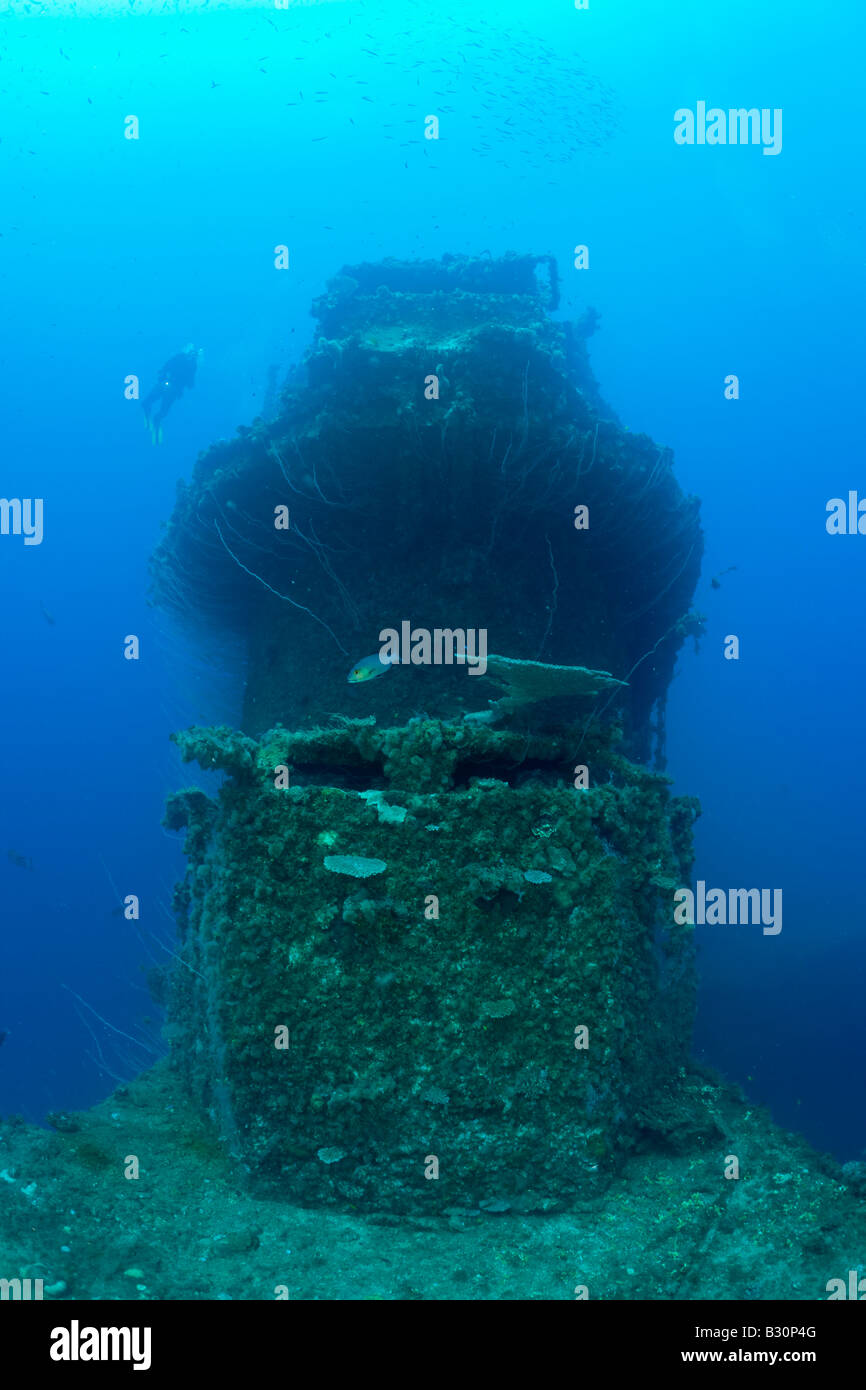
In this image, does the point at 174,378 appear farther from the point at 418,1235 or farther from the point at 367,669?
the point at 418,1235

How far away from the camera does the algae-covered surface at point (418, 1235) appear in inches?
145

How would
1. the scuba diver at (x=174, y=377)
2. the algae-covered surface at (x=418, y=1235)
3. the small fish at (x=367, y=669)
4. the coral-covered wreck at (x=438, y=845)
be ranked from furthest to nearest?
the scuba diver at (x=174, y=377) → the small fish at (x=367, y=669) → the coral-covered wreck at (x=438, y=845) → the algae-covered surface at (x=418, y=1235)

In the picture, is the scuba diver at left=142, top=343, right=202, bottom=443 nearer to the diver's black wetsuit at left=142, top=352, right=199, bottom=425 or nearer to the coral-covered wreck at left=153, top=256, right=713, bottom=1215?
the diver's black wetsuit at left=142, top=352, right=199, bottom=425

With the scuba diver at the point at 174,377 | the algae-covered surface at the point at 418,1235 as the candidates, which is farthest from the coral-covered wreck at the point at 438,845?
the scuba diver at the point at 174,377

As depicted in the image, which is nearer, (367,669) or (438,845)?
(438,845)

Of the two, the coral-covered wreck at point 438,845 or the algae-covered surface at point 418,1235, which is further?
the coral-covered wreck at point 438,845

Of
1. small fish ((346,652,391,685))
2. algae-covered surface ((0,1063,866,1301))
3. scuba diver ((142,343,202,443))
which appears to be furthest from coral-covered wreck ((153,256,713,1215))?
scuba diver ((142,343,202,443))

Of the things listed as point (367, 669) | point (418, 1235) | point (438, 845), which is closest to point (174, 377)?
point (367, 669)

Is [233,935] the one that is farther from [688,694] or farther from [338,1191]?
[688,694]

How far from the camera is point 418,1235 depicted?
14.4 feet

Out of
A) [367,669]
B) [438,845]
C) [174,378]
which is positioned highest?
[174,378]

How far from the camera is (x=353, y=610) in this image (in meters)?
8.45

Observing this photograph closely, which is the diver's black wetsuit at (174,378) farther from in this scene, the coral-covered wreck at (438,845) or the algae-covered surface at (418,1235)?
the algae-covered surface at (418,1235)

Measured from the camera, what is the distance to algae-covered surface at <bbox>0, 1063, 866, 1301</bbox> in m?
3.69
